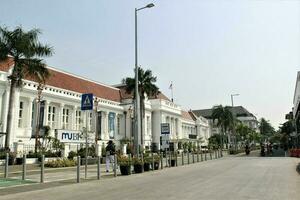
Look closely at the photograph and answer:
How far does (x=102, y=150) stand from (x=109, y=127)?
75.0ft

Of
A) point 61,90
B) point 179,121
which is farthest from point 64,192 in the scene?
point 179,121

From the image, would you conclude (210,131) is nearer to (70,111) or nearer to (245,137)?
(245,137)

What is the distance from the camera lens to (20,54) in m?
32.2

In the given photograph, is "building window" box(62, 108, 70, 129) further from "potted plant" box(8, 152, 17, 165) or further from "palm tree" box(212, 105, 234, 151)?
"palm tree" box(212, 105, 234, 151)

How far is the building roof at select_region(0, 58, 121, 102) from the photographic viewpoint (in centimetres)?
5524

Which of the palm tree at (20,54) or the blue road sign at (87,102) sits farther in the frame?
the palm tree at (20,54)

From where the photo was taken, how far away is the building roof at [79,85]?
5524 cm

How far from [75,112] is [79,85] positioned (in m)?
6.63

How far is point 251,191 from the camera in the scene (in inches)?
471

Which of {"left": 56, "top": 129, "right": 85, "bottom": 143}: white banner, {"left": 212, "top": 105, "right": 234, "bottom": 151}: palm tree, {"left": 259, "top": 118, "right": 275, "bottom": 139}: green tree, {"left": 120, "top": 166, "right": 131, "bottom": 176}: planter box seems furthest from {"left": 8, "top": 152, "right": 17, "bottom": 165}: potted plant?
{"left": 259, "top": 118, "right": 275, "bottom": 139}: green tree

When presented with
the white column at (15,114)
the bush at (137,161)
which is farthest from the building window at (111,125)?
the bush at (137,161)

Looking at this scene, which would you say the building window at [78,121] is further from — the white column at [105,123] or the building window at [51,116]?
the white column at [105,123]

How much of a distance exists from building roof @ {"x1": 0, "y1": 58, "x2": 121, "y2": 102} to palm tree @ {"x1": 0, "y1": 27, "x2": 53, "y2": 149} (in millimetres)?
15827

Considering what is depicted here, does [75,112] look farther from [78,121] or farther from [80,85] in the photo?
[80,85]
